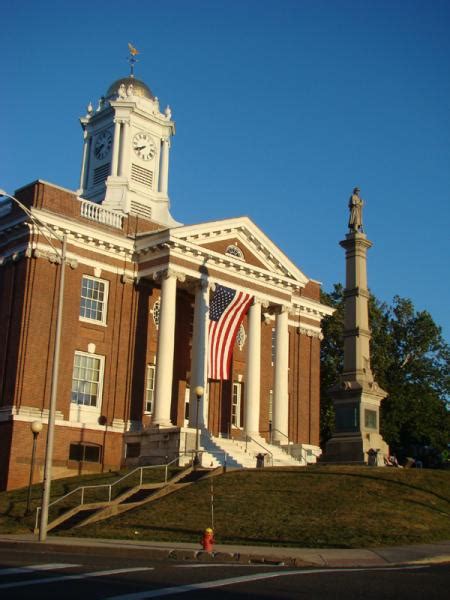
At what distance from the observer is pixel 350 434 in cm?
3095

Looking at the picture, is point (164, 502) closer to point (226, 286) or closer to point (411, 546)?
point (411, 546)

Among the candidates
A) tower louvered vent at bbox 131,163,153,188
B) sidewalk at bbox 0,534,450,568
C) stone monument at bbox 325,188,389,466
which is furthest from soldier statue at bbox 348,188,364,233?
tower louvered vent at bbox 131,163,153,188

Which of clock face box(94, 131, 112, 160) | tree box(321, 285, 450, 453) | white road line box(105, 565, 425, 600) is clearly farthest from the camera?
tree box(321, 285, 450, 453)

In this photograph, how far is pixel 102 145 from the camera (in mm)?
51094

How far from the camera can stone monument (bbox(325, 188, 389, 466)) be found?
100ft

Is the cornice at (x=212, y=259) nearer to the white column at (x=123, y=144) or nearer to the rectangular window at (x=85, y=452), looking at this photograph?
the rectangular window at (x=85, y=452)

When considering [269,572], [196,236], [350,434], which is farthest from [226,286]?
[269,572]

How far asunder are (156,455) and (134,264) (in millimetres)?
9787

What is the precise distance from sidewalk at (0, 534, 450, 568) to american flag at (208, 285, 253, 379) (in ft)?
59.9

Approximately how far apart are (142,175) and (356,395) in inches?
982

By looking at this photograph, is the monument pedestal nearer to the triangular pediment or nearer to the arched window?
the triangular pediment

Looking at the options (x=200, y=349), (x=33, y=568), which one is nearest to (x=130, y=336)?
(x=200, y=349)

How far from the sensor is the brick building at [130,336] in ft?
116

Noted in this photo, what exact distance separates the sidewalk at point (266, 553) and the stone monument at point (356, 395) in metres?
10.6
